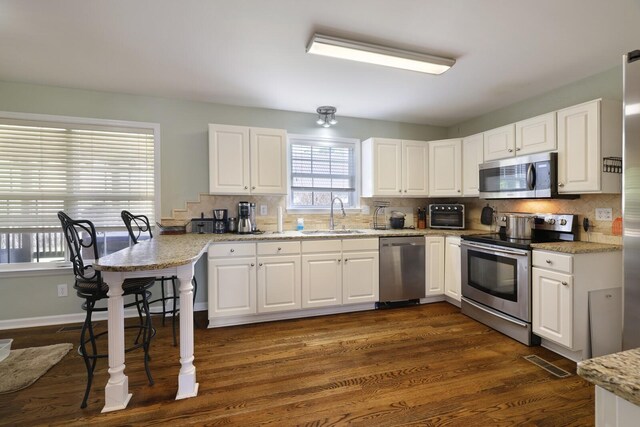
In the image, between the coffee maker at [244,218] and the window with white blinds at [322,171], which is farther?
the window with white blinds at [322,171]

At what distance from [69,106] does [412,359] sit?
4103 millimetres

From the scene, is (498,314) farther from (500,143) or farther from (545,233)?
(500,143)

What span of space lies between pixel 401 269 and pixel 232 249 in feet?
6.34

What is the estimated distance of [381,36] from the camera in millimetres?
2121

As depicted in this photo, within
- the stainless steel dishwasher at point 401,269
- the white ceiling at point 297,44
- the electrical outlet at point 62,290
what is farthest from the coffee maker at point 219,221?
the stainless steel dishwasher at point 401,269

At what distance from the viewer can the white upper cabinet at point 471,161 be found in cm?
347

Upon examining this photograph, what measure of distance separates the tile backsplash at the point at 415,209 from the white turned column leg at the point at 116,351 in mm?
1753

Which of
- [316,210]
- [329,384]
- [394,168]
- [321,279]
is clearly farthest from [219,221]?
[394,168]

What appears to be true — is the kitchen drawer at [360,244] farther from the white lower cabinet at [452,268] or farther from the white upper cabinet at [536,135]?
the white upper cabinet at [536,135]

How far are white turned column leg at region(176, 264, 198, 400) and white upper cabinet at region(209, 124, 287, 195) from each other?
1542mm

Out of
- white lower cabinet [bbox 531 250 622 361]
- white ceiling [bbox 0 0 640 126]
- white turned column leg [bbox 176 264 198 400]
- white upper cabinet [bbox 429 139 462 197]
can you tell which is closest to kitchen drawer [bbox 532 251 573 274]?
white lower cabinet [bbox 531 250 622 361]

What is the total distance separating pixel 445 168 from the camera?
3826 mm

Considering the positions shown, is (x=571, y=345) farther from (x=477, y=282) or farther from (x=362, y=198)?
(x=362, y=198)

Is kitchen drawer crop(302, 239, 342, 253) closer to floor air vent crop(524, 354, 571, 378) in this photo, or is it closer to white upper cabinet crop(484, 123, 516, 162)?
floor air vent crop(524, 354, 571, 378)
